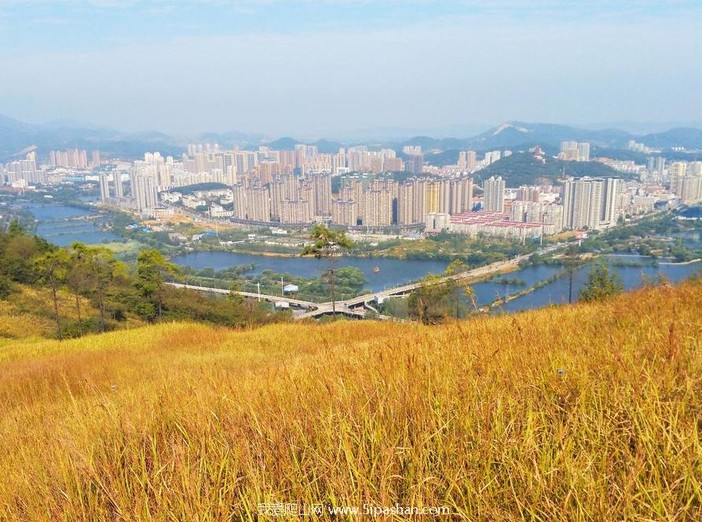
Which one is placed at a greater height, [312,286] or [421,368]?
[421,368]

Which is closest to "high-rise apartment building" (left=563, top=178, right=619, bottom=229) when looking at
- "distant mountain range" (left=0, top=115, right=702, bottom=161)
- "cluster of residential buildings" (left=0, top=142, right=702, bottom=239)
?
"cluster of residential buildings" (left=0, top=142, right=702, bottom=239)

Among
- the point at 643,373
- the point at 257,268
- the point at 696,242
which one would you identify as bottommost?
the point at 257,268

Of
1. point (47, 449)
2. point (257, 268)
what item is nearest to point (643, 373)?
point (47, 449)

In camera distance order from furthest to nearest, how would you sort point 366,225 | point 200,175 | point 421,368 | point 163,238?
point 200,175
point 366,225
point 163,238
point 421,368

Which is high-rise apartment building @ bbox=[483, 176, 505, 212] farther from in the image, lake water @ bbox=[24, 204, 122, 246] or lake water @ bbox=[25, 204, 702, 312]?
lake water @ bbox=[24, 204, 122, 246]

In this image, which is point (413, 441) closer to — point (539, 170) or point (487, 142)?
point (539, 170)

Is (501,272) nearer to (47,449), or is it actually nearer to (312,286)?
(312,286)

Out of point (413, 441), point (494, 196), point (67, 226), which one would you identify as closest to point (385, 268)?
point (494, 196)
